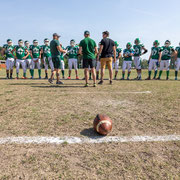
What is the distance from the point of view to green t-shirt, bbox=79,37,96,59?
6898mm

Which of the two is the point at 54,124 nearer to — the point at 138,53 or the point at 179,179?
the point at 179,179

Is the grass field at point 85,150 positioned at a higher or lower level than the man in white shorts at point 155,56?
lower

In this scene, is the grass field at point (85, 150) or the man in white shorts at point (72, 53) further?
the man in white shorts at point (72, 53)

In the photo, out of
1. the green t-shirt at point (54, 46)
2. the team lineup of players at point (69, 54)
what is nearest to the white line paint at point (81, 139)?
the green t-shirt at point (54, 46)

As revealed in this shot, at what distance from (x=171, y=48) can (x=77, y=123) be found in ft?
36.7

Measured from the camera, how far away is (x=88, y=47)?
6.96m

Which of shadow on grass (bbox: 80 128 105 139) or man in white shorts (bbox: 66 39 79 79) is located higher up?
man in white shorts (bbox: 66 39 79 79)

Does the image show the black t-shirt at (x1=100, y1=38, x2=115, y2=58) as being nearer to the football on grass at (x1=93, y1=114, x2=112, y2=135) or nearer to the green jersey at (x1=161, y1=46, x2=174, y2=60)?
the football on grass at (x1=93, y1=114, x2=112, y2=135)

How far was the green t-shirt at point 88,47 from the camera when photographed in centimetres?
690

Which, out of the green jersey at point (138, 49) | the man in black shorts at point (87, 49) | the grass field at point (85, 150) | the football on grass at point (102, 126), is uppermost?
the green jersey at point (138, 49)

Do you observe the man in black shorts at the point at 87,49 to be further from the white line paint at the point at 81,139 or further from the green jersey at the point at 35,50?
the green jersey at the point at 35,50

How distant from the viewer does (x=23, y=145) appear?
2.10 meters

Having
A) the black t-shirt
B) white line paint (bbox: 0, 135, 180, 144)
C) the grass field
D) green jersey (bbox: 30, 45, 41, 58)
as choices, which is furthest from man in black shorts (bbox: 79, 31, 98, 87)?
green jersey (bbox: 30, 45, 41, 58)

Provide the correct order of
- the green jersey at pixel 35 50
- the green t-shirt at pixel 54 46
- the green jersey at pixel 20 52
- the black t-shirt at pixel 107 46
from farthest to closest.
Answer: the green jersey at pixel 35 50 < the green jersey at pixel 20 52 < the black t-shirt at pixel 107 46 < the green t-shirt at pixel 54 46
